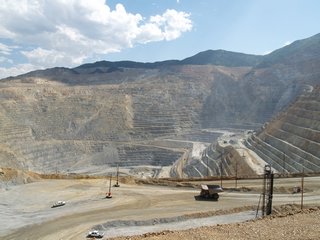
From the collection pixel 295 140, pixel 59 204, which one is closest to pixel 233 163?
pixel 295 140

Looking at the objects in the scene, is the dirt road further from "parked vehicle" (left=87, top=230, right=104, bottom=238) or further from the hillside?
the hillside

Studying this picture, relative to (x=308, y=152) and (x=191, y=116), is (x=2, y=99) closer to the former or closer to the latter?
(x=191, y=116)

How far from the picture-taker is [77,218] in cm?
3017

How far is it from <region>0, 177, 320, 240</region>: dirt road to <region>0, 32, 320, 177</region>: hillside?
107ft

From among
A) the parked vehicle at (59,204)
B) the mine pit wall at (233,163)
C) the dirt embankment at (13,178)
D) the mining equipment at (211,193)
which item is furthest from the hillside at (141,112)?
the parked vehicle at (59,204)

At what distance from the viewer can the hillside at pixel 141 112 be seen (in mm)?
100500

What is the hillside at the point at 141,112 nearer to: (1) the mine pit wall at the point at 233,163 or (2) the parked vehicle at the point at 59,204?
(1) the mine pit wall at the point at 233,163

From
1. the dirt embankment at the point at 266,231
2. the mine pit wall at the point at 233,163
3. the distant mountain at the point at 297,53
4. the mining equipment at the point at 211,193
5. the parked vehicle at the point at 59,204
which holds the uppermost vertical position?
the distant mountain at the point at 297,53

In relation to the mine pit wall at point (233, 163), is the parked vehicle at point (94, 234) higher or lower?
higher

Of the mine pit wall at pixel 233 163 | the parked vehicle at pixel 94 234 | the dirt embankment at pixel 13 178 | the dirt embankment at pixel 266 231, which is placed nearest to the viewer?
the dirt embankment at pixel 266 231

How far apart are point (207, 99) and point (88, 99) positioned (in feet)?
134

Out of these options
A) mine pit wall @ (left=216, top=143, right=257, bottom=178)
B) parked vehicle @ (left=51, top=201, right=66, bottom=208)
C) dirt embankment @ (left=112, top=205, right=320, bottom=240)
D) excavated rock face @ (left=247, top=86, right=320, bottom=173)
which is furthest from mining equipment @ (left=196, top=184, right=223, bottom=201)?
mine pit wall @ (left=216, top=143, right=257, bottom=178)

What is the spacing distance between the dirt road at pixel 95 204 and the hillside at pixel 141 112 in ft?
107

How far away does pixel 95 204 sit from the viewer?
3384 centimetres
